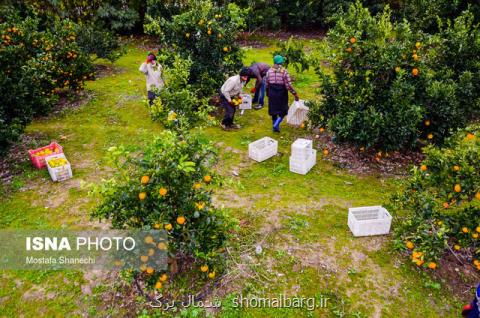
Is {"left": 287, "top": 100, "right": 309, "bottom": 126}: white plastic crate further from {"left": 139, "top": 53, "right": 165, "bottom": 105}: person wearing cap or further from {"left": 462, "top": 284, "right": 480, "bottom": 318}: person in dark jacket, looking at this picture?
{"left": 462, "top": 284, "right": 480, "bottom": 318}: person in dark jacket

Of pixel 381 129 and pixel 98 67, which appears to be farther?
pixel 98 67

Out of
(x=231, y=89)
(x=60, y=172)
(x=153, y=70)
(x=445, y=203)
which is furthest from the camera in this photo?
(x=153, y=70)

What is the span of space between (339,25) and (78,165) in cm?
624

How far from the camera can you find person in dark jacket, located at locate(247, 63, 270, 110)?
9797mm

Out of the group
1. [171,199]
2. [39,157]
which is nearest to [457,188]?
[171,199]

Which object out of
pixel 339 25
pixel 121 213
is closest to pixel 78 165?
pixel 121 213

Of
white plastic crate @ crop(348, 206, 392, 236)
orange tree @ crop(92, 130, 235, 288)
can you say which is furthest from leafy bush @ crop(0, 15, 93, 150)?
white plastic crate @ crop(348, 206, 392, 236)

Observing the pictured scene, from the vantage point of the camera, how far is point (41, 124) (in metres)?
10.1

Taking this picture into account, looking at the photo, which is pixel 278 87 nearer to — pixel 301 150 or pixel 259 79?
pixel 259 79

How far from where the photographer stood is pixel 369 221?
5.88 m

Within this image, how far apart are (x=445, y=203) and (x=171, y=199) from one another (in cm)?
377

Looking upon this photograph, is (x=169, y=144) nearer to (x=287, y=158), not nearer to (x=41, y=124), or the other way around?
(x=287, y=158)

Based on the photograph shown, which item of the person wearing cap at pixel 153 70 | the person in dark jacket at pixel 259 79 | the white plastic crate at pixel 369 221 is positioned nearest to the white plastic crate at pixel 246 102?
the person in dark jacket at pixel 259 79

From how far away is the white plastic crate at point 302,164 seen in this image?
772 centimetres
